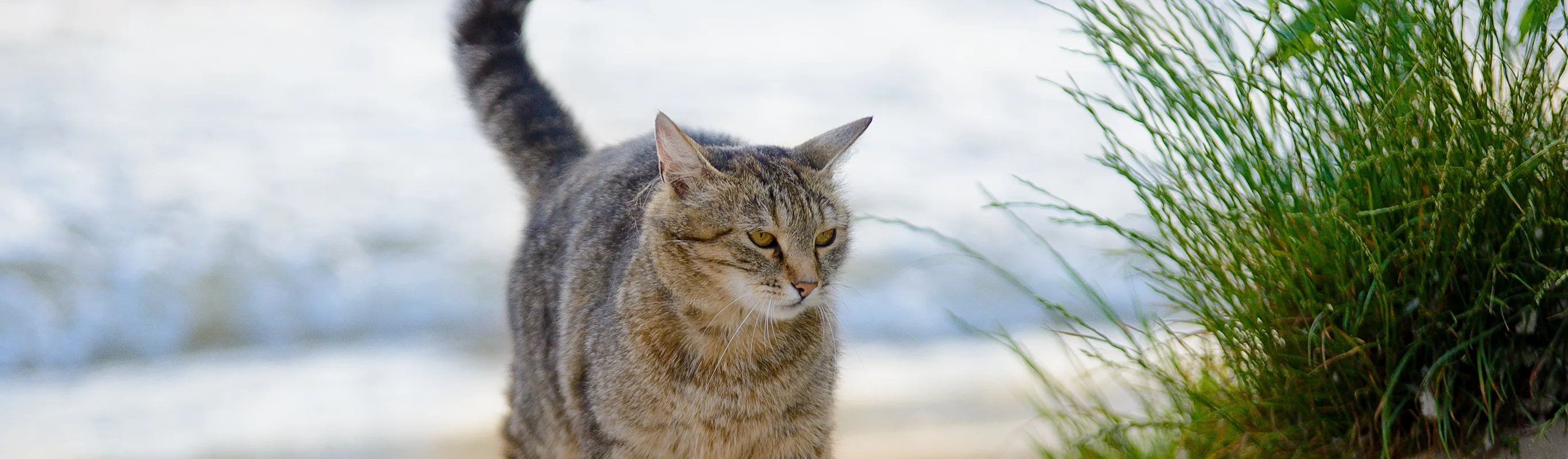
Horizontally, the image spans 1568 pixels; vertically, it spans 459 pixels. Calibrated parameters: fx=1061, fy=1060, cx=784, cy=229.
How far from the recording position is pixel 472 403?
192cm

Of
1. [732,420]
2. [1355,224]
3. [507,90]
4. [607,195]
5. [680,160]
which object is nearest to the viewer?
[1355,224]

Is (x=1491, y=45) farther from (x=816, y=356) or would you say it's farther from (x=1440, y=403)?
(x=816, y=356)

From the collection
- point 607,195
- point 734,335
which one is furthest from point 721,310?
point 607,195

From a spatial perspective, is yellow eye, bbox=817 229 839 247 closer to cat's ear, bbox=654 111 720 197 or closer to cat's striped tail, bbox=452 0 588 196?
cat's ear, bbox=654 111 720 197

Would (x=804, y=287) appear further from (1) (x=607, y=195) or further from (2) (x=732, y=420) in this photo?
(1) (x=607, y=195)

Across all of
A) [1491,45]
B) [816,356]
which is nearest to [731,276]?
[816,356]

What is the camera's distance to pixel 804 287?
1214 mm

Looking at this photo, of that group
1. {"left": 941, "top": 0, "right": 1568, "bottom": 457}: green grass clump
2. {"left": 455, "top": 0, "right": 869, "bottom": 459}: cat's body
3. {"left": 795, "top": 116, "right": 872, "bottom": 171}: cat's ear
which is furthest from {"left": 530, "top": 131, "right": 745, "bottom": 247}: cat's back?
{"left": 941, "top": 0, "right": 1568, "bottom": 457}: green grass clump

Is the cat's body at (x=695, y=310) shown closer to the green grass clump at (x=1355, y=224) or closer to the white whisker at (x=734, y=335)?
the white whisker at (x=734, y=335)

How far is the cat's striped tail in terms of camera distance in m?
1.63

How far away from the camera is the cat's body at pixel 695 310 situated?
1.22 metres

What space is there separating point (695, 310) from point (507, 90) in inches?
22.7

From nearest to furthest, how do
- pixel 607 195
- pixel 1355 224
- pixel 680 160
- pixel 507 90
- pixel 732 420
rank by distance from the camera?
pixel 1355 224, pixel 680 160, pixel 732 420, pixel 607 195, pixel 507 90

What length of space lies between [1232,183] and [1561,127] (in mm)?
296
